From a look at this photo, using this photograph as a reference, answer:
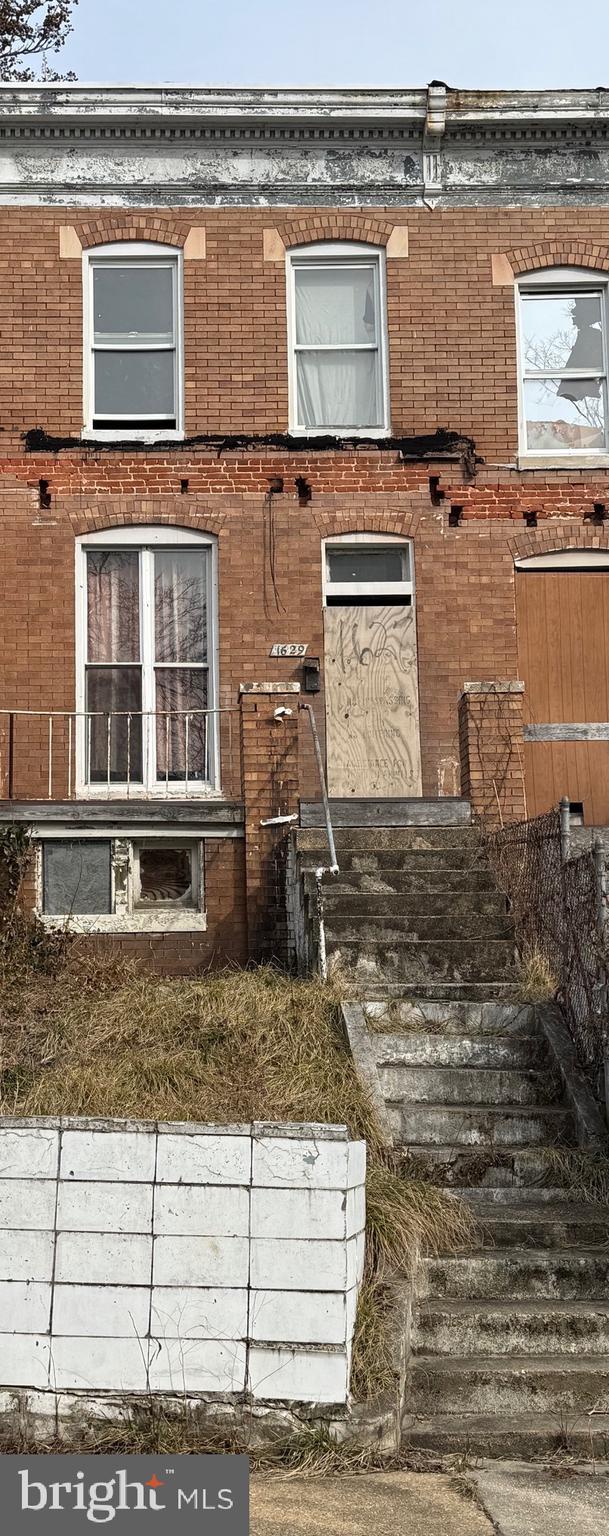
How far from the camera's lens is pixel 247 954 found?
1302cm

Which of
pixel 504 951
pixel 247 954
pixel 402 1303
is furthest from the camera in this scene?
pixel 247 954

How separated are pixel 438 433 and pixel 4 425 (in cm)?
426

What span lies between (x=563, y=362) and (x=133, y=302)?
4.39 m

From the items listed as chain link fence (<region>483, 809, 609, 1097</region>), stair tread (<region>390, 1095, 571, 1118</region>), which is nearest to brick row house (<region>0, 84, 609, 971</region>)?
chain link fence (<region>483, 809, 609, 1097</region>)

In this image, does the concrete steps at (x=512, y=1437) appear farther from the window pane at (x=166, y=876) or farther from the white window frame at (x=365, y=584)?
the white window frame at (x=365, y=584)

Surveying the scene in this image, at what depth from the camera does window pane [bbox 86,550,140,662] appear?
50.1 feet

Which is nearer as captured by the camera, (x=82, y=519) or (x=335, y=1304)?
(x=335, y=1304)

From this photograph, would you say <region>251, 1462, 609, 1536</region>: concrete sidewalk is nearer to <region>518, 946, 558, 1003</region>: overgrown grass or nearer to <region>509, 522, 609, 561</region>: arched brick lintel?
<region>518, 946, 558, 1003</region>: overgrown grass

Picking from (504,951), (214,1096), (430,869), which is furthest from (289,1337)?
(430,869)

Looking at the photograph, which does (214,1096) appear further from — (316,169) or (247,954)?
(316,169)

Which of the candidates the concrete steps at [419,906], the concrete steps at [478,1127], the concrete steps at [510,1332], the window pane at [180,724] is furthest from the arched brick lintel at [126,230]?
the concrete steps at [510,1332]

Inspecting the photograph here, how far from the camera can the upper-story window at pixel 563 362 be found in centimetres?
1576

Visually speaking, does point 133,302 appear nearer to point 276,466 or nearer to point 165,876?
point 276,466

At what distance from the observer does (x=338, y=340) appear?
1579cm
